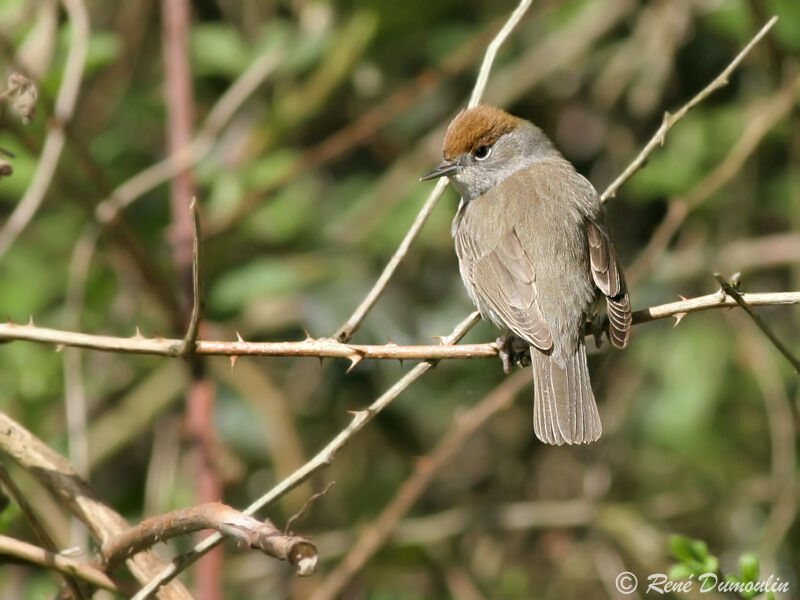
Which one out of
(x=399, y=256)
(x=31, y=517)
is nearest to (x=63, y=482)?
(x=31, y=517)

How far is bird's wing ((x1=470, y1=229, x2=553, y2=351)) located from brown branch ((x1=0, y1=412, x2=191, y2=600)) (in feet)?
5.49

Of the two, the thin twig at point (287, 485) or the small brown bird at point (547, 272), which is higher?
the thin twig at point (287, 485)

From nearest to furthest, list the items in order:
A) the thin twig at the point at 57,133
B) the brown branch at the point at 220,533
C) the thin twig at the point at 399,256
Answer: the brown branch at the point at 220,533, the thin twig at the point at 399,256, the thin twig at the point at 57,133

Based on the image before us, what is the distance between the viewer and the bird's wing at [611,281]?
145 inches

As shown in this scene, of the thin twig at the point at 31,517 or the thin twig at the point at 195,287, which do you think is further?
the thin twig at the point at 31,517

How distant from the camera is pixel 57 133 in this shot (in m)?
4.22

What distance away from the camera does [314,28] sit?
18.8 feet

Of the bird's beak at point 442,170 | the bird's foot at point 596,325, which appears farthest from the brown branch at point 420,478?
the bird's beak at point 442,170

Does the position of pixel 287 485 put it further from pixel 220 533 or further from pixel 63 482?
pixel 63 482

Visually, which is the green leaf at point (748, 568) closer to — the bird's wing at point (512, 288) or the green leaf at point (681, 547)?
the green leaf at point (681, 547)

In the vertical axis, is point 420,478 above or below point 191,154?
below

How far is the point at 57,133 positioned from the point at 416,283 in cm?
248

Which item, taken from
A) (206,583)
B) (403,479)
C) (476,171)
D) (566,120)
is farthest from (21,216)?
(566,120)

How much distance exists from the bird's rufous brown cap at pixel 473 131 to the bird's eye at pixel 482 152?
0.01m
